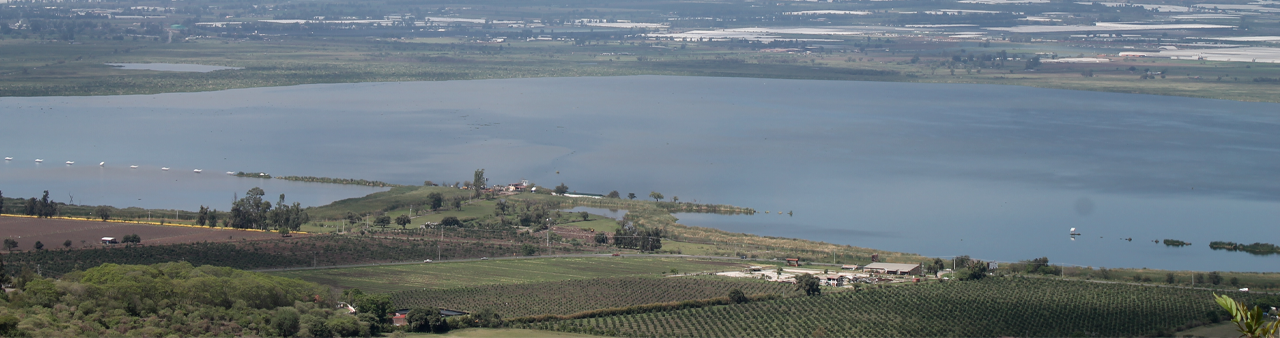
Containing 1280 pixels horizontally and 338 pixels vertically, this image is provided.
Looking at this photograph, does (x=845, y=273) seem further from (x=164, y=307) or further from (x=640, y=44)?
(x=640, y=44)

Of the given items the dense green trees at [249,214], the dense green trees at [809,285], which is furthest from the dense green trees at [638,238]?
the dense green trees at [249,214]

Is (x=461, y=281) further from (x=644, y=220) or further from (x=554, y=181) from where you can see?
(x=554, y=181)

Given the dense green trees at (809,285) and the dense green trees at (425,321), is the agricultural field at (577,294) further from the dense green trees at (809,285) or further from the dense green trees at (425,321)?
the dense green trees at (425,321)

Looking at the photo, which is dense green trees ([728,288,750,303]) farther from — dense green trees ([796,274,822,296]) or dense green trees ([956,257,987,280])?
dense green trees ([956,257,987,280])

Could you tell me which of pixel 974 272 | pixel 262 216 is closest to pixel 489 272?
pixel 262 216

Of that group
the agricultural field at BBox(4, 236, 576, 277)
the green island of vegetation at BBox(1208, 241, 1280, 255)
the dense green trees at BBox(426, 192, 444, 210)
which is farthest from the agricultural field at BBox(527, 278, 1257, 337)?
the dense green trees at BBox(426, 192, 444, 210)

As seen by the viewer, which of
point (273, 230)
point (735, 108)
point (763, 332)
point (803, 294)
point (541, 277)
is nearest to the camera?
point (763, 332)

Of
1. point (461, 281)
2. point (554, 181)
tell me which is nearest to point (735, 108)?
point (554, 181)
